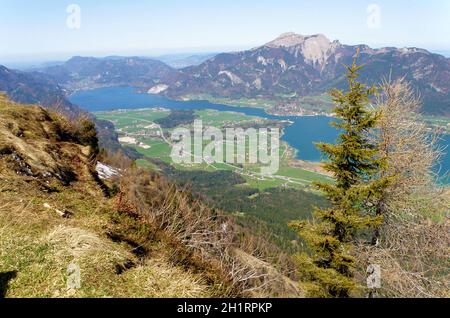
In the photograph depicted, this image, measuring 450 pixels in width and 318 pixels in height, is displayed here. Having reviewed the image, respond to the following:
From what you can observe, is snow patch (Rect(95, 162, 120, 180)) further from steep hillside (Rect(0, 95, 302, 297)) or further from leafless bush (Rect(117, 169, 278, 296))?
leafless bush (Rect(117, 169, 278, 296))

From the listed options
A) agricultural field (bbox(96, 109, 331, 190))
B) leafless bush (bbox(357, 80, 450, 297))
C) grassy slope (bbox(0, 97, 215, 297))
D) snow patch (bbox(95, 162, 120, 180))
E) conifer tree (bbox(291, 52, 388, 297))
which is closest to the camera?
grassy slope (bbox(0, 97, 215, 297))

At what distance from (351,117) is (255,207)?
263 ft

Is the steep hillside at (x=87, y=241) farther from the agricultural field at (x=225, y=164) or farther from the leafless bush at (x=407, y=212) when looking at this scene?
the agricultural field at (x=225, y=164)

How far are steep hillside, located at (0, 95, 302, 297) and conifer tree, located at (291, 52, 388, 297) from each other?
1.93m

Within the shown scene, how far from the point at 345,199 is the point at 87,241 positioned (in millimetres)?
7449

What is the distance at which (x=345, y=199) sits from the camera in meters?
10.5

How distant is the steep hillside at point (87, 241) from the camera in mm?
5832

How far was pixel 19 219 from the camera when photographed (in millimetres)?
7102

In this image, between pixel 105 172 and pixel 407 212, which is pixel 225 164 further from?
pixel 407 212

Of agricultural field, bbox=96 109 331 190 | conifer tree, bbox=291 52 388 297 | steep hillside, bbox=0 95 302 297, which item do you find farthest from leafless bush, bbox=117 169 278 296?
agricultural field, bbox=96 109 331 190

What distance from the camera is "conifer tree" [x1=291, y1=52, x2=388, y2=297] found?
10344 mm

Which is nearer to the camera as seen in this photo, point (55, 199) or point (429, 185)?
point (55, 199)
